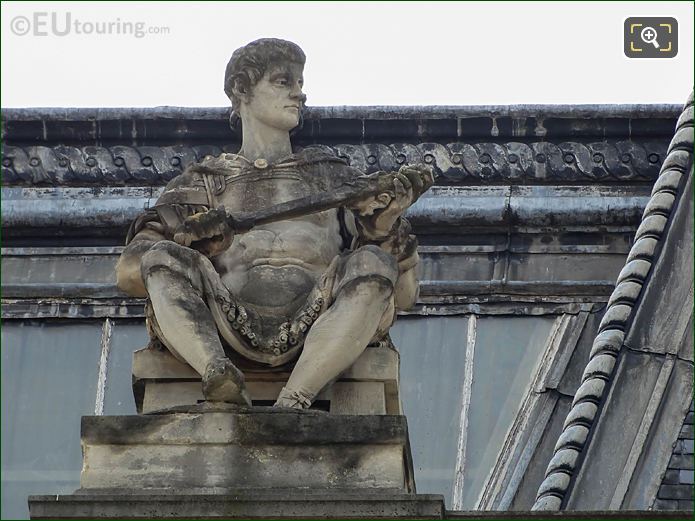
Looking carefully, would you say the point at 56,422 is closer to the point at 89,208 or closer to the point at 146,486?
the point at 89,208

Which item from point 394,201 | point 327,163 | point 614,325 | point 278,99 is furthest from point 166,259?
point 614,325

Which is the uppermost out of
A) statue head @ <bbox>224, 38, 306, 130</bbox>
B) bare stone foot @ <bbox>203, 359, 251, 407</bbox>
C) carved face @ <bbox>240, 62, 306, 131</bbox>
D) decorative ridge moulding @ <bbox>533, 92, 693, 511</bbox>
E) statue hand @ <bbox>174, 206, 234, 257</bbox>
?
statue head @ <bbox>224, 38, 306, 130</bbox>

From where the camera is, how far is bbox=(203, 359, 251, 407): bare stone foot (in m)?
18.6

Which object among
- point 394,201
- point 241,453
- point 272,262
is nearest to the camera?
point 241,453

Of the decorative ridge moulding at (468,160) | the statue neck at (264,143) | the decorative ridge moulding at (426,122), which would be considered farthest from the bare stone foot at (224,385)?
the decorative ridge moulding at (426,122)

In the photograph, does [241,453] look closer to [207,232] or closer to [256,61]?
[207,232]

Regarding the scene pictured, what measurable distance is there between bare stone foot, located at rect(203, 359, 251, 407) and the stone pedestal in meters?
0.07

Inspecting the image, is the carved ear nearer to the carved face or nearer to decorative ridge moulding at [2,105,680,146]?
the carved face

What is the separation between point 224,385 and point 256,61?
121 inches

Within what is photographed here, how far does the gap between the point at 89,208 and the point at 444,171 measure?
332 centimetres

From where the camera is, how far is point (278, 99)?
829 inches

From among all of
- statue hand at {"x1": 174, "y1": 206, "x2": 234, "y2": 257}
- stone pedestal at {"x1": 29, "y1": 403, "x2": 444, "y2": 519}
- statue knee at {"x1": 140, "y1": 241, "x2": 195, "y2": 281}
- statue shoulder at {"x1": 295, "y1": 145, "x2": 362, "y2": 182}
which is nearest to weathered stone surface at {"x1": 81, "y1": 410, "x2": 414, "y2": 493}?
stone pedestal at {"x1": 29, "y1": 403, "x2": 444, "y2": 519}

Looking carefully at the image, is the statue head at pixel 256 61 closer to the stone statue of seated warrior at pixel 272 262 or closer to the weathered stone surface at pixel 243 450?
the stone statue of seated warrior at pixel 272 262

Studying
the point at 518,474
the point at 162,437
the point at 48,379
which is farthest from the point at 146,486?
the point at 48,379
